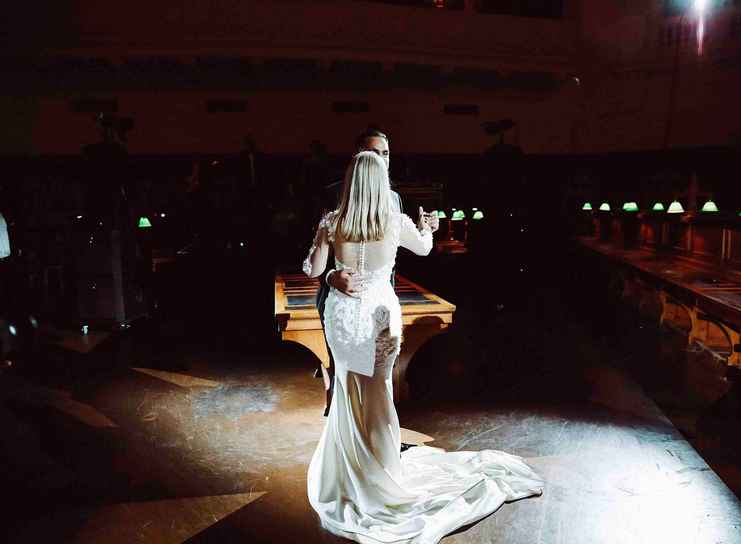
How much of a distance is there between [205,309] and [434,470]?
6.73 m

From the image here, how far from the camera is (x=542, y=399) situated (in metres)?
5.16

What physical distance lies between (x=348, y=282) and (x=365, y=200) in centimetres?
46

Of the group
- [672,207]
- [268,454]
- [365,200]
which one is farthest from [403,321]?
[672,207]

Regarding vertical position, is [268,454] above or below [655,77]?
below

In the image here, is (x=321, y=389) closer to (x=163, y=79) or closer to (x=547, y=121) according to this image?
(x=163, y=79)

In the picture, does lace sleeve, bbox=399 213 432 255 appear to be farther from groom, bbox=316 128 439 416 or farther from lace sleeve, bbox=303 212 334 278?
lace sleeve, bbox=303 212 334 278

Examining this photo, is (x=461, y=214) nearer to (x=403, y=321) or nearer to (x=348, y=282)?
(x=403, y=321)

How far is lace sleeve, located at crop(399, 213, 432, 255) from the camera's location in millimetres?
3223

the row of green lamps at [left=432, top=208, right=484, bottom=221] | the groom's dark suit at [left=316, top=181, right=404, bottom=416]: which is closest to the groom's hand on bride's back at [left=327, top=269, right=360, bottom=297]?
the groom's dark suit at [left=316, top=181, right=404, bottom=416]

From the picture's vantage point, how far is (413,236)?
3242mm

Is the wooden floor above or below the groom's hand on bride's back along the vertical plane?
below

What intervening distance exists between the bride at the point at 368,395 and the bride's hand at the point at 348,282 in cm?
3

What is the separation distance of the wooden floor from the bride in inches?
5.9

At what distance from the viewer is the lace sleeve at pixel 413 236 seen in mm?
3223
